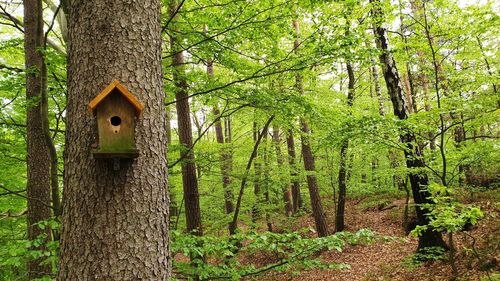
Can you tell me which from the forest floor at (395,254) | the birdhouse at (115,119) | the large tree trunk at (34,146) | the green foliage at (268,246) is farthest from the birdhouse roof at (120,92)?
the large tree trunk at (34,146)

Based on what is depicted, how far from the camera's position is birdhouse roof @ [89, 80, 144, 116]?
5.41ft

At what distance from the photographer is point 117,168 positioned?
167 cm

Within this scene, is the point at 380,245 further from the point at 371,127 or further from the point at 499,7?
the point at 499,7

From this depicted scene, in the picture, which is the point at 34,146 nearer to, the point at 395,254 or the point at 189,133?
the point at 189,133

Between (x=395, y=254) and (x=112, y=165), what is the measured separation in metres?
8.74

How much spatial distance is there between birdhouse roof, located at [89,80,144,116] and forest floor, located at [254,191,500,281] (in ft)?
9.09

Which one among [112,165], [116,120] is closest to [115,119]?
[116,120]

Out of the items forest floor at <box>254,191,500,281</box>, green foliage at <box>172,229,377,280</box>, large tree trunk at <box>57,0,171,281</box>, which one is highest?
large tree trunk at <box>57,0,171,281</box>

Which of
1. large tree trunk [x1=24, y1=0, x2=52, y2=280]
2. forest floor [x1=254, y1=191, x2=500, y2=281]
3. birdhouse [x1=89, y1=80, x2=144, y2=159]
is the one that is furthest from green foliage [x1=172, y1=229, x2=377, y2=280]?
large tree trunk [x1=24, y1=0, x2=52, y2=280]

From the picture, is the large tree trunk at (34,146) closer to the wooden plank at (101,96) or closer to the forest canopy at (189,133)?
the forest canopy at (189,133)

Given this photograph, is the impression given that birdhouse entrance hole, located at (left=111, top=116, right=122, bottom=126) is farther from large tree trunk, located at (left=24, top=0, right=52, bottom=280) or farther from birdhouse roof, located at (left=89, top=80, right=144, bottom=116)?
large tree trunk, located at (left=24, top=0, right=52, bottom=280)

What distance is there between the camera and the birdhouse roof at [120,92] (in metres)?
1.65

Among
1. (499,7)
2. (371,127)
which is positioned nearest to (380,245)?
(371,127)

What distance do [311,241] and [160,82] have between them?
2230 mm
